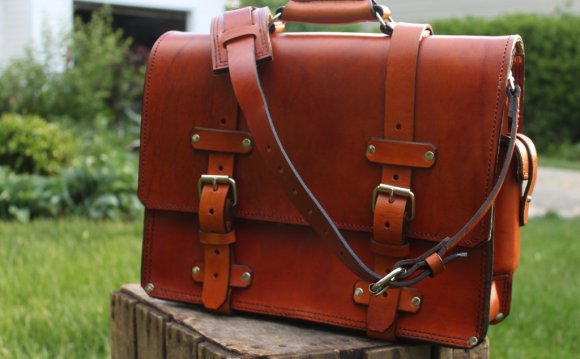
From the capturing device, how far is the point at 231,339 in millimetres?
1980

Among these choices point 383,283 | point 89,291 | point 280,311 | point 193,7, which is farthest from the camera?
point 193,7

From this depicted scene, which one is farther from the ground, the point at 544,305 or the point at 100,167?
the point at 100,167

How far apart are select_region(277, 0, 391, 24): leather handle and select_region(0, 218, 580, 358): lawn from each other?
151cm

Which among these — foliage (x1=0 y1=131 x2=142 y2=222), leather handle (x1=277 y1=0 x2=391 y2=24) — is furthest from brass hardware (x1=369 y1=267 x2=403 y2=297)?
foliage (x1=0 y1=131 x2=142 y2=222)

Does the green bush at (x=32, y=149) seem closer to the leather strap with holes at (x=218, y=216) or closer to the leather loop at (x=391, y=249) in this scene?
the leather strap with holes at (x=218, y=216)

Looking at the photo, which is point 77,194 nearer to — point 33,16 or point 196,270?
point 196,270

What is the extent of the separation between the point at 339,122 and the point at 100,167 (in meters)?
4.50

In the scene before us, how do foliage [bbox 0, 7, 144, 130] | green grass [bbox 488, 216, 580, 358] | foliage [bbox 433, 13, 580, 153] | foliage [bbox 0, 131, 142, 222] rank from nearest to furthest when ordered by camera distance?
1. green grass [bbox 488, 216, 580, 358]
2. foliage [bbox 0, 131, 142, 222]
3. foliage [bbox 0, 7, 144, 130]
4. foliage [bbox 433, 13, 580, 153]

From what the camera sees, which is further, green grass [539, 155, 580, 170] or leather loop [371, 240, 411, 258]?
green grass [539, 155, 580, 170]

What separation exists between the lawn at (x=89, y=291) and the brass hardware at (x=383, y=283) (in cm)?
147

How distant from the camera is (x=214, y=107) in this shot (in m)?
2.15

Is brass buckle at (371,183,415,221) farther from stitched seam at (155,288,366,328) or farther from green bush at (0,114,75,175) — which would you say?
green bush at (0,114,75,175)

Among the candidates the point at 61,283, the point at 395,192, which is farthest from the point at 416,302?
the point at 61,283

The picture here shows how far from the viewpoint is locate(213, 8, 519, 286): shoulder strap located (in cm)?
184
